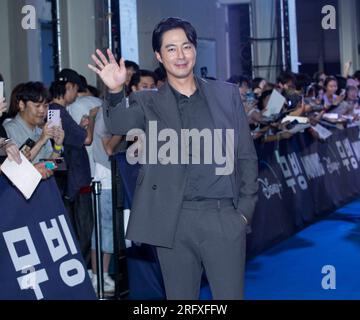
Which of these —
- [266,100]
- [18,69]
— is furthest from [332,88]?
[18,69]

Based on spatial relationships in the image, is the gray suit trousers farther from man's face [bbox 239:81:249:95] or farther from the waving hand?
man's face [bbox 239:81:249:95]

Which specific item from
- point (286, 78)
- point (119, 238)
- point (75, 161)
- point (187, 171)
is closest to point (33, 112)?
point (75, 161)

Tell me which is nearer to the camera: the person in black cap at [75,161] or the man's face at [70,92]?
the person in black cap at [75,161]

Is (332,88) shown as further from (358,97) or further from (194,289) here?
(194,289)

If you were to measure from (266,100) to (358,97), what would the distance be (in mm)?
3813

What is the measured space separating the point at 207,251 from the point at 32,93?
2.23 m

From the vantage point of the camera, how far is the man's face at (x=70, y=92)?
6.49m

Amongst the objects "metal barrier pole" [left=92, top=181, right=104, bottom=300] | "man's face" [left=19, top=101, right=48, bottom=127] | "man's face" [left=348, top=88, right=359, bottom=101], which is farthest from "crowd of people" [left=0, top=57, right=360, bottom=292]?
"man's face" [left=348, top=88, right=359, bottom=101]

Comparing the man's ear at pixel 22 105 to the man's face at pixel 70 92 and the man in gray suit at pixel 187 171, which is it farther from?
the man in gray suit at pixel 187 171

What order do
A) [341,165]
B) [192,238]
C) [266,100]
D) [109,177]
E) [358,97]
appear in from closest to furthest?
[192,238]
[109,177]
[266,100]
[341,165]
[358,97]

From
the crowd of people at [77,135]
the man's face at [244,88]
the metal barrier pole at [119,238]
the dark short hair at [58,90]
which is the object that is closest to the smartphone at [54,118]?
the crowd of people at [77,135]

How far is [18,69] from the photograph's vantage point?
9.33m

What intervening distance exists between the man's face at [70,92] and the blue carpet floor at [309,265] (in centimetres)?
181

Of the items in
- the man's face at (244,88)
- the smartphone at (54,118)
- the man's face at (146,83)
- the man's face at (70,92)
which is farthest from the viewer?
the man's face at (244,88)
